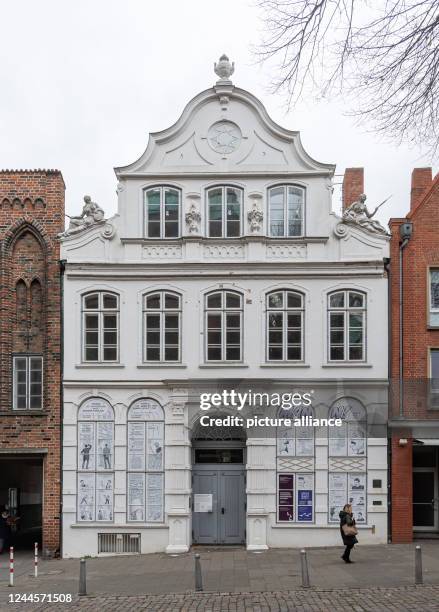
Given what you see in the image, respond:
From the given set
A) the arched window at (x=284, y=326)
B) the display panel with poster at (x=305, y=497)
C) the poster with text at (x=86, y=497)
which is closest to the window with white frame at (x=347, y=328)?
the arched window at (x=284, y=326)

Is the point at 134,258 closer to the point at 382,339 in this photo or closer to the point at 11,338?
the point at 11,338

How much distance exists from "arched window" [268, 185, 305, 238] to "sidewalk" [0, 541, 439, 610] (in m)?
8.88

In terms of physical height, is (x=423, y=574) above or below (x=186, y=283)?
below

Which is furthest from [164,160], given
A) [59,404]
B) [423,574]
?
[423,574]

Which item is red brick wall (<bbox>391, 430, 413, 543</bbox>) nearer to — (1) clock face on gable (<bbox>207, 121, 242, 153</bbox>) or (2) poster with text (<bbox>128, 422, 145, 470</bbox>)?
(2) poster with text (<bbox>128, 422, 145, 470</bbox>)

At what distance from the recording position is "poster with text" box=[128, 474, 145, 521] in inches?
885

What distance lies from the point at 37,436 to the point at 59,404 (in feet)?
3.56

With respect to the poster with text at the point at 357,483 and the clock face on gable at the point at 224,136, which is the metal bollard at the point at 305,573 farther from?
the clock face on gable at the point at 224,136

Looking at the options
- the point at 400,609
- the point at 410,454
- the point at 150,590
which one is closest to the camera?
the point at 400,609

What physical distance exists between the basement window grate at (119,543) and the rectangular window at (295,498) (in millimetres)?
4036

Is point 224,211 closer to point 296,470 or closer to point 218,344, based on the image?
point 218,344

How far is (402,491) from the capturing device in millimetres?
22219

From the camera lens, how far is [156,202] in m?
23.4

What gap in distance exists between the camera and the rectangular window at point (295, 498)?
22.3 metres
